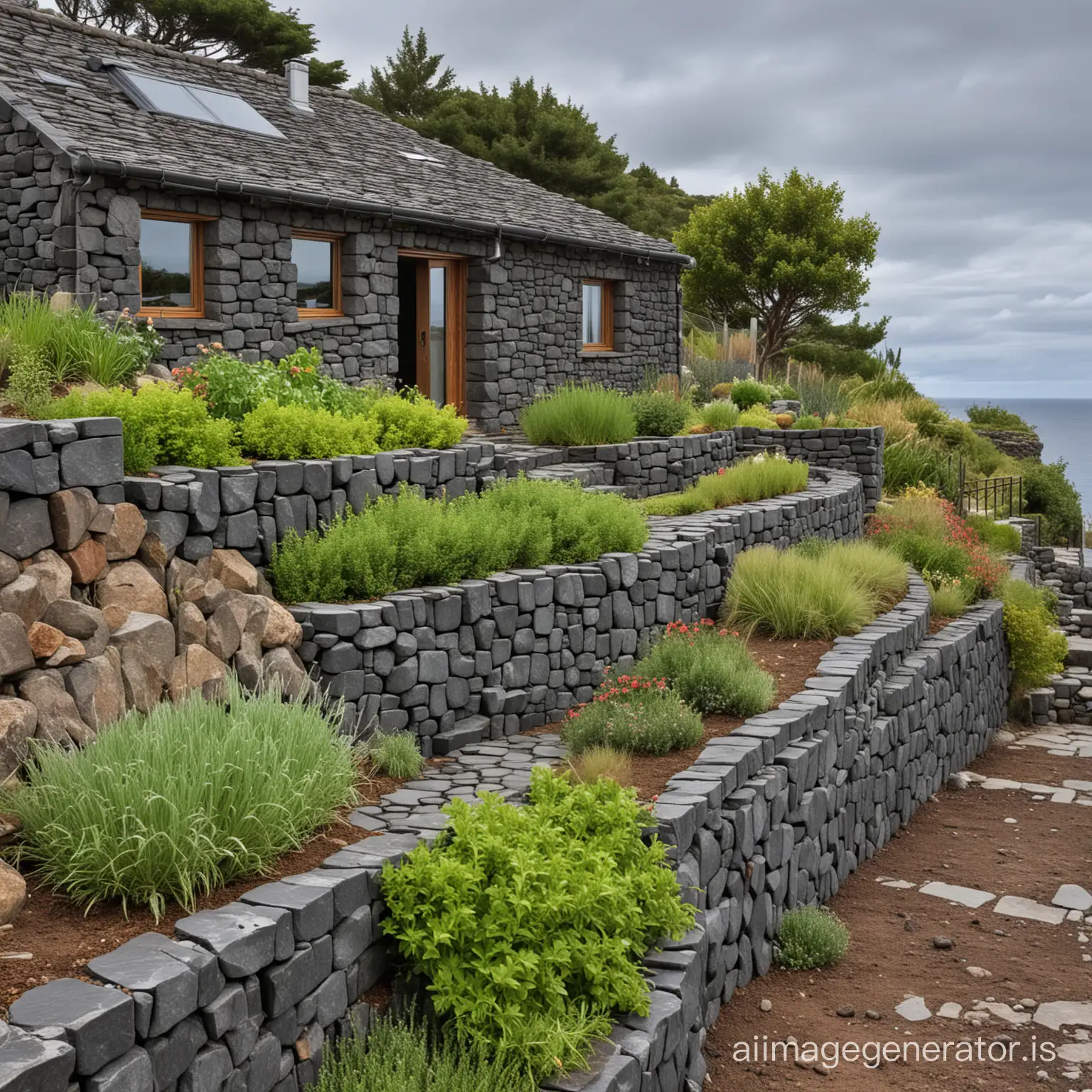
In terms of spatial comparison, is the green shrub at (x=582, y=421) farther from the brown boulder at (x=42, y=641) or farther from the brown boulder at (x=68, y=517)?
the brown boulder at (x=42, y=641)

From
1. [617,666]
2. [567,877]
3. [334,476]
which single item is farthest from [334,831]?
[617,666]

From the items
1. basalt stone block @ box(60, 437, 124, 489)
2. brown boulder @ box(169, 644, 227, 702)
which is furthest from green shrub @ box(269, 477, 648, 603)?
basalt stone block @ box(60, 437, 124, 489)

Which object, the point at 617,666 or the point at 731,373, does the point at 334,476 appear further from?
the point at 731,373

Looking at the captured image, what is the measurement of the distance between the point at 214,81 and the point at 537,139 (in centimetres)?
1666

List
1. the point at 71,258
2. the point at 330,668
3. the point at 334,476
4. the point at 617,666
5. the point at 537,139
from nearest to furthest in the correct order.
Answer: the point at 330,668, the point at 334,476, the point at 617,666, the point at 71,258, the point at 537,139

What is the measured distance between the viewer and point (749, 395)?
16.8 meters

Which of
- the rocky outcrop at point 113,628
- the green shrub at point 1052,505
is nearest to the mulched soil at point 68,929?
the rocky outcrop at point 113,628

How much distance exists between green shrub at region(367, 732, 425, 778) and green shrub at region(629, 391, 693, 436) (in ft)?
23.6

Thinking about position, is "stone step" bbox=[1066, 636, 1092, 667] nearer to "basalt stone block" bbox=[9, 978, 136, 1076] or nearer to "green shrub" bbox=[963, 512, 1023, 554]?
"green shrub" bbox=[963, 512, 1023, 554]

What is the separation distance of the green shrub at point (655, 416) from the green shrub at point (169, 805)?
8.64 m

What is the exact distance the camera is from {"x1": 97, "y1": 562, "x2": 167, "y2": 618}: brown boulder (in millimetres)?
5863

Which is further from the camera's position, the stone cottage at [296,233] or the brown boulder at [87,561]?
the stone cottage at [296,233]

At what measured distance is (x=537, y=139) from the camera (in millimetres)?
29531

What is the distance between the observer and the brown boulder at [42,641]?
206 inches
